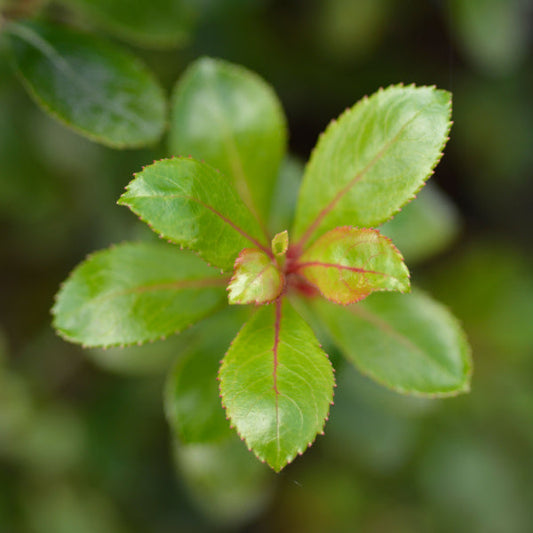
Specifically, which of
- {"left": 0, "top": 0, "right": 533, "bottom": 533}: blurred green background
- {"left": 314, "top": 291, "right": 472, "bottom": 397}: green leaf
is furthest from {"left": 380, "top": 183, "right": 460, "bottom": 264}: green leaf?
{"left": 0, "top": 0, "right": 533, "bottom": 533}: blurred green background

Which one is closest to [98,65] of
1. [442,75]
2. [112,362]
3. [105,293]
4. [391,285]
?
[105,293]

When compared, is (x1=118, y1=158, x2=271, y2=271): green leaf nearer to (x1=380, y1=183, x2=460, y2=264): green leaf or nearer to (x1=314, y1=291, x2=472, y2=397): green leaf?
(x1=314, y1=291, x2=472, y2=397): green leaf

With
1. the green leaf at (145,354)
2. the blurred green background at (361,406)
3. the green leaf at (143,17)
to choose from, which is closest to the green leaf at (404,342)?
the green leaf at (145,354)

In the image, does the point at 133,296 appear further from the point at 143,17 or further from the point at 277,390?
the point at 143,17

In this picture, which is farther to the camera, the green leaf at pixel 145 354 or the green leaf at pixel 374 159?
the green leaf at pixel 145 354

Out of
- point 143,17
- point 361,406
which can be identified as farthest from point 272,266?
point 361,406

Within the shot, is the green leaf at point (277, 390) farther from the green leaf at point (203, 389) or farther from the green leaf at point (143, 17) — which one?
the green leaf at point (143, 17)

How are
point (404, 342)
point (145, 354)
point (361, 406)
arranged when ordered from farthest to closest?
point (361, 406)
point (145, 354)
point (404, 342)
